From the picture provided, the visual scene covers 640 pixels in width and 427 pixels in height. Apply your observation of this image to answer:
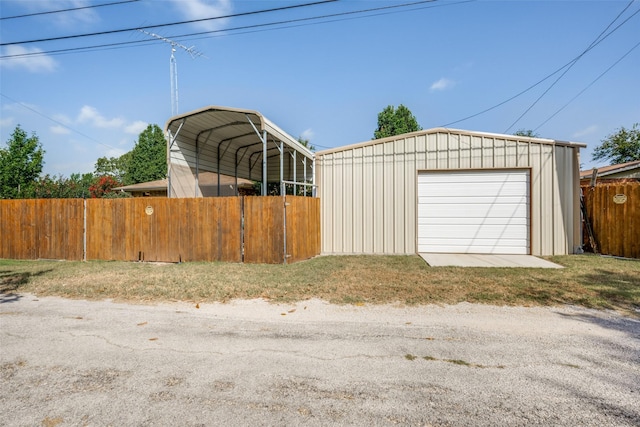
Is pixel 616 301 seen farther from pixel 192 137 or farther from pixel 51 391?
pixel 192 137

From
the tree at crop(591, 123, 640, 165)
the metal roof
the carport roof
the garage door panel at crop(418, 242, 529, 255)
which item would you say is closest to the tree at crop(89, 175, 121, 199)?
the carport roof

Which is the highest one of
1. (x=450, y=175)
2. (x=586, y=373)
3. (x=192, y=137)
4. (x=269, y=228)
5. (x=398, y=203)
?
(x=192, y=137)

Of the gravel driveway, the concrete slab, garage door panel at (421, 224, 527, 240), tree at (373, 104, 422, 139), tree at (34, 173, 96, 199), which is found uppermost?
tree at (373, 104, 422, 139)

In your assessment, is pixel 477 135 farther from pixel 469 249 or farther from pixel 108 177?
pixel 108 177

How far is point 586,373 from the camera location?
107 inches

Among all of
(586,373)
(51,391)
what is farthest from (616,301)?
(51,391)

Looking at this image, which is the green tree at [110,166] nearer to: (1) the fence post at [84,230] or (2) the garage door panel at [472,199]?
(1) the fence post at [84,230]

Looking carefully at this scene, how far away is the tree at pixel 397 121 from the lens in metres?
31.4

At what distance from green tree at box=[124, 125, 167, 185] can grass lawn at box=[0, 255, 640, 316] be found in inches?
981

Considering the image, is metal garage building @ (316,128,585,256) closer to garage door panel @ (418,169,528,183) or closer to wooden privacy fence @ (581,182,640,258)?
garage door panel @ (418,169,528,183)

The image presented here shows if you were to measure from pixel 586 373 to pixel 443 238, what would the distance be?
7.84 m

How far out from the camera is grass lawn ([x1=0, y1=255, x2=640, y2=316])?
200 inches

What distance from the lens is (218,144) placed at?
12922 millimetres

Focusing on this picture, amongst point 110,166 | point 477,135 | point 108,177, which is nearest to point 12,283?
point 477,135
